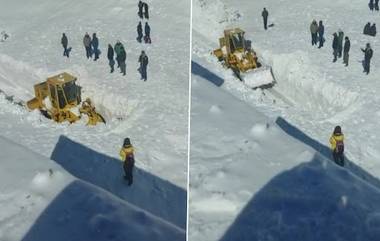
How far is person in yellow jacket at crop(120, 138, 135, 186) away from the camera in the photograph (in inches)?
559

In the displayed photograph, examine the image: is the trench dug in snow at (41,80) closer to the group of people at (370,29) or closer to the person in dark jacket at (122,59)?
the person in dark jacket at (122,59)

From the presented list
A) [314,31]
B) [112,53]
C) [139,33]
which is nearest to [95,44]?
[139,33]

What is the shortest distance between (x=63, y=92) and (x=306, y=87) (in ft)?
24.1

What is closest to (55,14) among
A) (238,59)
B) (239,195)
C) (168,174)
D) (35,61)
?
(35,61)

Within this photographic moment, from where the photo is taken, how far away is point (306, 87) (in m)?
20.2

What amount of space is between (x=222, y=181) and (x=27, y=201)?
3.50 metres

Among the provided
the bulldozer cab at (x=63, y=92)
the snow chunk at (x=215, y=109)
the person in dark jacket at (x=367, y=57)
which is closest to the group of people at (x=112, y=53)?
the bulldozer cab at (x=63, y=92)

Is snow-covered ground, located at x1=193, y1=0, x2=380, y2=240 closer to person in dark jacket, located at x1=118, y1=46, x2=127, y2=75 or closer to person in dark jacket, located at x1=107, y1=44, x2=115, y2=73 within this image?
person in dark jacket, located at x1=118, y1=46, x2=127, y2=75

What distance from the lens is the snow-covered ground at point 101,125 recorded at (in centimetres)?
1123

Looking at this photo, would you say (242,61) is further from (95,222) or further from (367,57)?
(95,222)

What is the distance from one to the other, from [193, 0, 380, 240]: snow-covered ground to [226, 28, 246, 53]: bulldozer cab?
37.1 inches

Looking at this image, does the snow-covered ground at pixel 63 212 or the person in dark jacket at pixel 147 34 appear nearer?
the snow-covered ground at pixel 63 212

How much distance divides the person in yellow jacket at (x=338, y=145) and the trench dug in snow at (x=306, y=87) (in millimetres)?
3514

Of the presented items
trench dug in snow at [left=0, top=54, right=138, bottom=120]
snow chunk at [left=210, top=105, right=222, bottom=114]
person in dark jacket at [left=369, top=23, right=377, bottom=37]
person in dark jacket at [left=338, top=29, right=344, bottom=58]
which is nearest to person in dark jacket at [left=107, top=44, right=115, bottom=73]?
trench dug in snow at [left=0, top=54, right=138, bottom=120]
